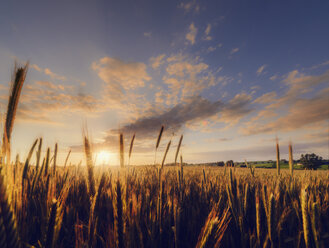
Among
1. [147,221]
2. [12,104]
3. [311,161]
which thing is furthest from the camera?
[311,161]

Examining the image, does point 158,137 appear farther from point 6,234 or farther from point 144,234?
point 6,234

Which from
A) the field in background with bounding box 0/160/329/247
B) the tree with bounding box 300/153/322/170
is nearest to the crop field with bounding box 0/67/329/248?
the field in background with bounding box 0/160/329/247

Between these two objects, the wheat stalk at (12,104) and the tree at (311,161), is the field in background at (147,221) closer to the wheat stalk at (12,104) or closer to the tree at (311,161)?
the wheat stalk at (12,104)

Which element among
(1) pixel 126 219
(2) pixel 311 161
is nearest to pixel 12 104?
(1) pixel 126 219

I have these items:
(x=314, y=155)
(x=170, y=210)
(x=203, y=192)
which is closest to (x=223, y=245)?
(x=170, y=210)

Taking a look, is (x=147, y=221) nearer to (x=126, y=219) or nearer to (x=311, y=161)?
(x=126, y=219)

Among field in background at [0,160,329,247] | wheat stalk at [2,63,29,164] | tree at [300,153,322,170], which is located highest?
wheat stalk at [2,63,29,164]

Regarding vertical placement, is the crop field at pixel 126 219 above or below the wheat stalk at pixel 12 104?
below

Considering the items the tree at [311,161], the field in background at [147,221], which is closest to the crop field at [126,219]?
the field in background at [147,221]

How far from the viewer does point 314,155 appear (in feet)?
122

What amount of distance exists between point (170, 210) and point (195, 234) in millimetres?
298

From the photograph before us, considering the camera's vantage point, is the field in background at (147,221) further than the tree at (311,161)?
No

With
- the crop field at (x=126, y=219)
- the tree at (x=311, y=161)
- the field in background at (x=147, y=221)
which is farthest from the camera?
the tree at (x=311, y=161)

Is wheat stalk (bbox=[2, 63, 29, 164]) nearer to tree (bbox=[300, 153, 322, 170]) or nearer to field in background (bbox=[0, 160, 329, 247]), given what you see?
field in background (bbox=[0, 160, 329, 247])
